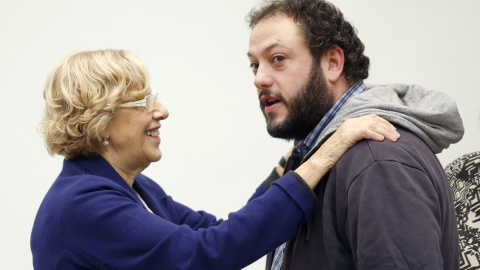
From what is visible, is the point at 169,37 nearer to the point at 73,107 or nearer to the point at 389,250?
the point at 73,107

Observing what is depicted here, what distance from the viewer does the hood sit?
1.45m

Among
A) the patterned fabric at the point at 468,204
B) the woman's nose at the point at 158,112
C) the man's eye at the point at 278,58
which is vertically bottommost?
the patterned fabric at the point at 468,204

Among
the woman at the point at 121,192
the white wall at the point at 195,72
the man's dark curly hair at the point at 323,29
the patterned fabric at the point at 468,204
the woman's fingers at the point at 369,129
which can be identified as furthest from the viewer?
the white wall at the point at 195,72

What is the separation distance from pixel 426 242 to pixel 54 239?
970 mm

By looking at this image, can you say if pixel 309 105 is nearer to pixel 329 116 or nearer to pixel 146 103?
pixel 329 116

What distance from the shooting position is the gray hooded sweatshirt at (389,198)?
1.23 m

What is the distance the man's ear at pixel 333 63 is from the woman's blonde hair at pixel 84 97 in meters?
0.56

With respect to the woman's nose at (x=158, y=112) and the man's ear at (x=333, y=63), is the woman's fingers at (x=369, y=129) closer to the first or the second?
the man's ear at (x=333, y=63)

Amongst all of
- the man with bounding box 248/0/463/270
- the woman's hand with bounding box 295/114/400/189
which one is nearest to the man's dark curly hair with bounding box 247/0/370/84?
the man with bounding box 248/0/463/270

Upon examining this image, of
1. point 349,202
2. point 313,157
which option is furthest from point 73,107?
point 349,202

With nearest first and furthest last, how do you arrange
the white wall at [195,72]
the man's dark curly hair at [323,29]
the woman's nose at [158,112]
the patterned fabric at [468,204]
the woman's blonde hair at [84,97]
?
the man's dark curly hair at [323,29]
the woman's blonde hair at [84,97]
the woman's nose at [158,112]
the patterned fabric at [468,204]
the white wall at [195,72]

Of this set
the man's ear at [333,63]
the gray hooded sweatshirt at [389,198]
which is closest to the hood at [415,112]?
the gray hooded sweatshirt at [389,198]

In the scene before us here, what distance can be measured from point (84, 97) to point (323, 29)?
28.2 inches

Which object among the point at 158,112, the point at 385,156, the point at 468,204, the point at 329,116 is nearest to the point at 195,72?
the point at 158,112
